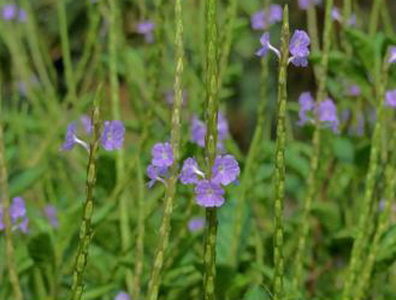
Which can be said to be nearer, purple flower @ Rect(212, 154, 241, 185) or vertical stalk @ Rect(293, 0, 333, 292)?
purple flower @ Rect(212, 154, 241, 185)

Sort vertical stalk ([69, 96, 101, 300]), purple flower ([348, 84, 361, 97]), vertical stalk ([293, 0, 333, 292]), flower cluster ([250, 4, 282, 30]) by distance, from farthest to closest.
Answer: purple flower ([348, 84, 361, 97])
flower cluster ([250, 4, 282, 30])
vertical stalk ([293, 0, 333, 292])
vertical stalk ([69, 96, 101, 300])

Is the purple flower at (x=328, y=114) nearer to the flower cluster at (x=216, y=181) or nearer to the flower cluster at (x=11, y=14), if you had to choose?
the flower cluster at (x=216, y=181)

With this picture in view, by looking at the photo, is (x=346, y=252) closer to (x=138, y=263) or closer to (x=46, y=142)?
(x=46, y=142)

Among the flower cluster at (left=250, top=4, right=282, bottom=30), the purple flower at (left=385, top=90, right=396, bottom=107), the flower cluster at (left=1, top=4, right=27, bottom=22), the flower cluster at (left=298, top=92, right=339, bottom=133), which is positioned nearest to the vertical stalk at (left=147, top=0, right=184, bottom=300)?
the flower cluster at (left=298, top=92, right=339, bottom=133)

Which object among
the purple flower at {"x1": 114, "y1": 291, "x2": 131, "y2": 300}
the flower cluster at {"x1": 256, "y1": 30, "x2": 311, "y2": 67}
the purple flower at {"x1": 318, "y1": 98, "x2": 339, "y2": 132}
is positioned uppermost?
the flower cluster at {"x1": 256, "y1": 30, "x2": 311, "y2": 67}

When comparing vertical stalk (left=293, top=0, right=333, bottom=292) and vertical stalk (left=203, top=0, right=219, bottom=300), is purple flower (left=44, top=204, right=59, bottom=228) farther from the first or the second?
vertical stalk (left=203, top=0, right=219, bottom=300)

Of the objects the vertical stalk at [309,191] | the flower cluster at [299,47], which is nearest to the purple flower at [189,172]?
the flower cluster at [299,47]
